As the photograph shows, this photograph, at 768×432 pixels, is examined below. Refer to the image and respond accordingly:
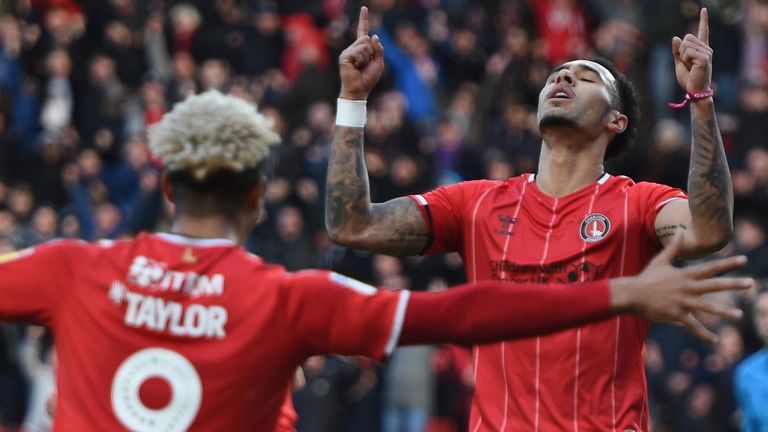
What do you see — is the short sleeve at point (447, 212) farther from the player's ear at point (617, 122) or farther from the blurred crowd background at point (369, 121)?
the blurred crowd background at point (369, 121)

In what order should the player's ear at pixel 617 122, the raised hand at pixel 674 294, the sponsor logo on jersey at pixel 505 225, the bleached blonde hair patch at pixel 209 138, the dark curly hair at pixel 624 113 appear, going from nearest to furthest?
the raised hand at pixel 674 294, the bleached blonde hair patch at pixel 209 138, the sponsor logo on jersey at pixel 505 225, the player's ear at pixel 617 122, the dark curly hair at pixel 624 113

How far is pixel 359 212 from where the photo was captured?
21.4ft

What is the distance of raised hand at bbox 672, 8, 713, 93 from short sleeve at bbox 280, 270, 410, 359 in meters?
2.02

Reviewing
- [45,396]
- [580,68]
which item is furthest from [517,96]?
[580,68]

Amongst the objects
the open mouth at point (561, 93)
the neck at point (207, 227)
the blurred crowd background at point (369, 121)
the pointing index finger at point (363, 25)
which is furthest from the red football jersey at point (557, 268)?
the blurred crowd background at point (369, 121)

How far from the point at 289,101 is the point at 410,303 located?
13103 mm

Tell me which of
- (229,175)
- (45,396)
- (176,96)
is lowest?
(45,396)

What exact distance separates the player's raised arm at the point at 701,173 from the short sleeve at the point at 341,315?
5.97 feet

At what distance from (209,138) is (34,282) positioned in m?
0.67

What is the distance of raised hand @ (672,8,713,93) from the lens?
19.4 ft

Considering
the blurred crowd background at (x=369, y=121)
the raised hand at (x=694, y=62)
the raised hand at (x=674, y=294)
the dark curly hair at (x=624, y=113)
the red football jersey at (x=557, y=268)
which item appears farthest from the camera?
the blurred crowd background at (x=369, y=121)

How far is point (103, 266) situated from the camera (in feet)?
14.9

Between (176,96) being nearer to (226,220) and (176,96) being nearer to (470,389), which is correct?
(470,389)

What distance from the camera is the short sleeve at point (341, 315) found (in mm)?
4410
